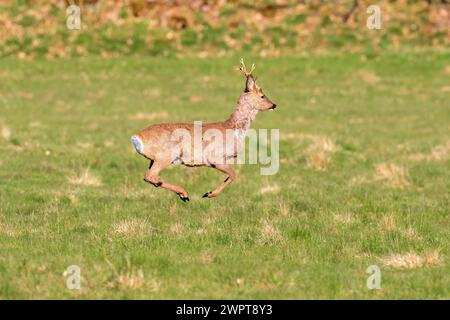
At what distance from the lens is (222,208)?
47.3 ft

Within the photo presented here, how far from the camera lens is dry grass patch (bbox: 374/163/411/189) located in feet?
59.6

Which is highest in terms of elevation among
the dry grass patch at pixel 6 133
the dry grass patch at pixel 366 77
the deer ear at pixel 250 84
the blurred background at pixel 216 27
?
the blurred background at pixel 216 27

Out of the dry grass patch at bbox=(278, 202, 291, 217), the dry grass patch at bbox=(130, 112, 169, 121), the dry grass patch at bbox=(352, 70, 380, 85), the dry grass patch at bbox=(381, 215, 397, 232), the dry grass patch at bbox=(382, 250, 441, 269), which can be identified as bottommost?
the dry grass patch at bbox=(382, 250, 441, 269)

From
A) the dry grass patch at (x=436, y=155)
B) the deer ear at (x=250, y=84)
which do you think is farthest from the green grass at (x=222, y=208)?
the deer ear at (x=250, y=84)

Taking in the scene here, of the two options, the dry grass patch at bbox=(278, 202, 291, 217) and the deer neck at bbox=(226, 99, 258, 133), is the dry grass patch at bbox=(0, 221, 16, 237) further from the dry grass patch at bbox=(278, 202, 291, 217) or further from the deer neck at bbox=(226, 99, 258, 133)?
the dry grass patch at bbox=(278, 202, 291, 217)

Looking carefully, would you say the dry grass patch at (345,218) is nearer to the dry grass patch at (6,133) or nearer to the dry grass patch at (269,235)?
the dry grass patch at (269,235)

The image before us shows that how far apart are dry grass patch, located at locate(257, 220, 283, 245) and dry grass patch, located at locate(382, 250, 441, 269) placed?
1534 millimetres

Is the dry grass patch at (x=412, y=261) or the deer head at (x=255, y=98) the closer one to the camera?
the deer head at (x=255, y=98)

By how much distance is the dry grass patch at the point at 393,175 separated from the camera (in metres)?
18.2

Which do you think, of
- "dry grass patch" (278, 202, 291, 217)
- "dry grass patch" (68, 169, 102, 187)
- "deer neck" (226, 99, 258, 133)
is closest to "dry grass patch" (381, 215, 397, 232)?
"dry grass patch" (278, 202, 291, 217)

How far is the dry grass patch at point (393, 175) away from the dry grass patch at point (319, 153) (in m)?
1.44

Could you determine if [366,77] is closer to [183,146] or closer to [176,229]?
[176,229]

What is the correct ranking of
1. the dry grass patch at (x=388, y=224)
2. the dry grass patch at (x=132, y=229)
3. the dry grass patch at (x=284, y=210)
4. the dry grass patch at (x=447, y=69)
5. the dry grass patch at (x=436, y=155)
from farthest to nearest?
the dry grass patch at (x=447, y=69), the dry grass patch at (x=436, y=155), the dry grass patch at (x=284, y=210), the dry grass patch at (x=388, y=224), the dry grass patch at (x=132, y=229)
